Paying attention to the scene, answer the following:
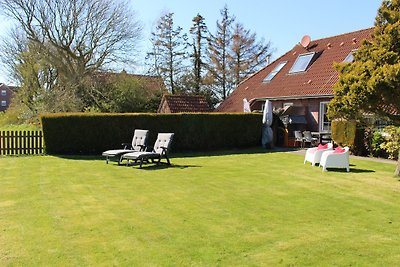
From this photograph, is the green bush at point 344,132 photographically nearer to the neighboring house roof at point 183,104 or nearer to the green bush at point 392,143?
the green bush at point 392,143

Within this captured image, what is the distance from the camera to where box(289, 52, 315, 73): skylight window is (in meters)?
25.1

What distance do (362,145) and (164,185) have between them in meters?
10.8

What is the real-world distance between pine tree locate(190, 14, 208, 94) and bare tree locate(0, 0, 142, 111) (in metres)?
7.47

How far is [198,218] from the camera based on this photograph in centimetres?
668

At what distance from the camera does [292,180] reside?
10.9 meters

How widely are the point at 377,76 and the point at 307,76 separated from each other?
13806mm

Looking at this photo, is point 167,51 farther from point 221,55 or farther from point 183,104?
point 183,104

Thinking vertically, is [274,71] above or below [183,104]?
above

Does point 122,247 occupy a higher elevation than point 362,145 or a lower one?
lower

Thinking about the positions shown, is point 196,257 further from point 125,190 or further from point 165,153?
point 165,153

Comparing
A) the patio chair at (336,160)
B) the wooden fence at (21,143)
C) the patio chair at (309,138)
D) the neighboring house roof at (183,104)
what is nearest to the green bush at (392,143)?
the patio chair at (336,160)

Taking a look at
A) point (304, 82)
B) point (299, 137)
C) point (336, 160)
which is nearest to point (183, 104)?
point (304, 82)

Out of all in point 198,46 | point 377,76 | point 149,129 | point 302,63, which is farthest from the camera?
point 198,46


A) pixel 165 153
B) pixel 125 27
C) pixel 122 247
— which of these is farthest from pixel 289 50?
pixel 122 247
